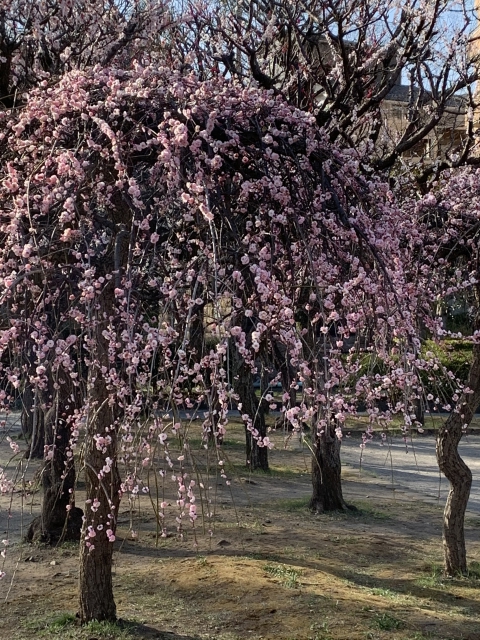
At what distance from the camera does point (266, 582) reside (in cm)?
646

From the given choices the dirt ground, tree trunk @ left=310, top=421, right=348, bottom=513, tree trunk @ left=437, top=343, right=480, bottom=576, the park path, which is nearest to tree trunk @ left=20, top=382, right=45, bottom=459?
the dirt ground

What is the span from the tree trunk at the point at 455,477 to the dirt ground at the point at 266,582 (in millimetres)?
224

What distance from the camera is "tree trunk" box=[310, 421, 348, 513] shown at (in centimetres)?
982

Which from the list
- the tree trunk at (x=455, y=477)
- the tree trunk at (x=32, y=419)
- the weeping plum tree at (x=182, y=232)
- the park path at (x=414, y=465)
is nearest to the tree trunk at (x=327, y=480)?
the park path at (x=414, y=465)

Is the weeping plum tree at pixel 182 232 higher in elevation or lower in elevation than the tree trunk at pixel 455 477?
higher

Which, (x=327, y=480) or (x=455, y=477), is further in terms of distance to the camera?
(x=327, y=480)

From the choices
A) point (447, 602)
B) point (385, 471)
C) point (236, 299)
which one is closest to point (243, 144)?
point (236, 299)

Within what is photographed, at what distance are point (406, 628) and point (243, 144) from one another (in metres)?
3.69

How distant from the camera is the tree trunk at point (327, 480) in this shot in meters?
9.82

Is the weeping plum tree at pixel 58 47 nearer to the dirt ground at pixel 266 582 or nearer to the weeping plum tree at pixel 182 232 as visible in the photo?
the dirt ground at pixel 266 582

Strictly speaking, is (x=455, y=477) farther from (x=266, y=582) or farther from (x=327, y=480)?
(x=327, y=480)

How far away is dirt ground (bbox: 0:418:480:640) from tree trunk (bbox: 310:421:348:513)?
211 millimetres

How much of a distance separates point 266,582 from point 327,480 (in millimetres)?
3470

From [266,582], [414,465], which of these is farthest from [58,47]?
[414,465]
